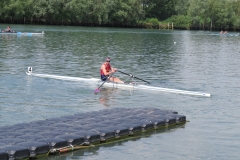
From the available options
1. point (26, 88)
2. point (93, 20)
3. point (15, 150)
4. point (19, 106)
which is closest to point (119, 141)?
point (15, 150)

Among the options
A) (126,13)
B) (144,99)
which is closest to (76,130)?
(144,99)

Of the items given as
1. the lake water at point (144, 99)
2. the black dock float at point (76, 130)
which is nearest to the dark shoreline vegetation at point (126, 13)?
the lake water at point (144, 99)

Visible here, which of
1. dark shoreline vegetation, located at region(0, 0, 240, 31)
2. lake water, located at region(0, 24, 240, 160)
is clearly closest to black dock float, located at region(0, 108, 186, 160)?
lake water, located at region(0, 24, 240, 160)

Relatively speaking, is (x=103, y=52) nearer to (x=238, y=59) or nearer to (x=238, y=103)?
(x=238, y=59)

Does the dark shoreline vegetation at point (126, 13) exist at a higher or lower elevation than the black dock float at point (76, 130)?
higher

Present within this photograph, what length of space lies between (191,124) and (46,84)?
1040 cm

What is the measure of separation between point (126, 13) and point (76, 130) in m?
114

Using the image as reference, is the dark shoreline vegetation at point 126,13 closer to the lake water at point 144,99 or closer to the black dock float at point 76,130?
the lake water at point 144,99

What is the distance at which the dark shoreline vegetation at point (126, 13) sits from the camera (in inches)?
4564

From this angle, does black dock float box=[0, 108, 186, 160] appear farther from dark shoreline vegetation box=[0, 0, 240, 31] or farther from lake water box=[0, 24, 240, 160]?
dark shoreline vegetation box=[0, 0, 240, 31]

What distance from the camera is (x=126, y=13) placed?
421ft

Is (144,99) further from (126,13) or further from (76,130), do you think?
(126,13)

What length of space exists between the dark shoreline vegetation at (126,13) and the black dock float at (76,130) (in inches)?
3828

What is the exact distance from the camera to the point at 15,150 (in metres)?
13.0
